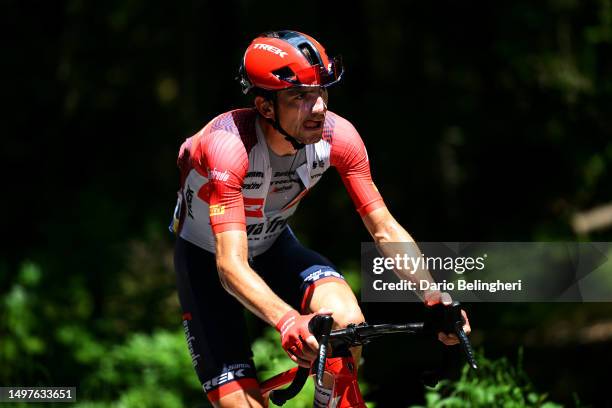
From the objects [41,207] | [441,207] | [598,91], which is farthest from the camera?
[41,207]

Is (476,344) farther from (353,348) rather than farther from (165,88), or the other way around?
(353,348)

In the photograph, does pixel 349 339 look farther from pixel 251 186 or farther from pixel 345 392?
pixel 251 186

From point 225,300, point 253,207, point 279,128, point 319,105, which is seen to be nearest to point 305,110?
point 319,105

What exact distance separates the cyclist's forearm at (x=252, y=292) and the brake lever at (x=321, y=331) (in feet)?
0.89

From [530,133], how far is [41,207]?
7432 mm

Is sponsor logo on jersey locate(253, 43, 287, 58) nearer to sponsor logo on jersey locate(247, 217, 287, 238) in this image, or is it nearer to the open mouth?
the open mouth

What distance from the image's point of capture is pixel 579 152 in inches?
464

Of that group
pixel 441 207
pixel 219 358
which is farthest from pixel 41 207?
pixel 219 358

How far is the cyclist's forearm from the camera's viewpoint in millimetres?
4258

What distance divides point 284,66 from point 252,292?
109 centimetres

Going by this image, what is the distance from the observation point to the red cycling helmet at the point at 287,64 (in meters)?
4.68

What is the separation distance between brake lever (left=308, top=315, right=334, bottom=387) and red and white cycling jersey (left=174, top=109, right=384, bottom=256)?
2.48 feet

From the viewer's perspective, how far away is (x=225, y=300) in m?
5.21

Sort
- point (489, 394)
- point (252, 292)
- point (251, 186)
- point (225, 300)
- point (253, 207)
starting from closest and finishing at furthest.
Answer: point (252, 292) < point (251, 186) < point (253, 207) < point (225, 300) < point (489, 394)
